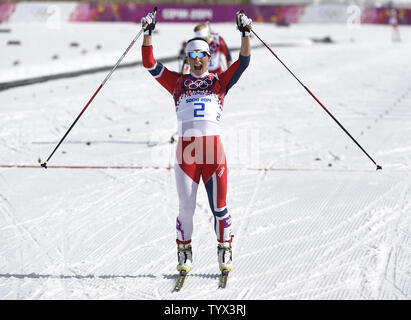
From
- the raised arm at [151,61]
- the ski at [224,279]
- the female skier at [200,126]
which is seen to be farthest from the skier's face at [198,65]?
the ski at [224,279]

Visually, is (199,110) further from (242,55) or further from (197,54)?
(242,55)

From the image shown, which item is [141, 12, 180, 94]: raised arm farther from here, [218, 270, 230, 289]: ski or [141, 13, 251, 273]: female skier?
[218, 270, 230, 289]: ski

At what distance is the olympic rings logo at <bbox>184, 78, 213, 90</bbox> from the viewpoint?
4.38 m

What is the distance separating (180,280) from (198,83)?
1568 millimetres

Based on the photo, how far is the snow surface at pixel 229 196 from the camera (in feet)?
15.0

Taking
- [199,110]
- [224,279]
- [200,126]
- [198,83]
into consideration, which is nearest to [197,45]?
[198,83]

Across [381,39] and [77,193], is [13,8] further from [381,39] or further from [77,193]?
[77,193]

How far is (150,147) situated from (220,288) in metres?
4.48

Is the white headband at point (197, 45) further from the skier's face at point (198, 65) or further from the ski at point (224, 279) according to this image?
the ski at point (224, 279)

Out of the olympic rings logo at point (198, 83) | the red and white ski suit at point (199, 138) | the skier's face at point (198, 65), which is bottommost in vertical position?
the red and white ski suit at point (199, 138)

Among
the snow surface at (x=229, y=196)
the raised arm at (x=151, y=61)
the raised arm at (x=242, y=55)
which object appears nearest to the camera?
the raised arm at (x=242, y=55)

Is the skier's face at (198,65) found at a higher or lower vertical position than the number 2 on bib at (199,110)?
higher

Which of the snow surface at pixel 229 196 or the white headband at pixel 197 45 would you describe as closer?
the white headband at pixel 197 45

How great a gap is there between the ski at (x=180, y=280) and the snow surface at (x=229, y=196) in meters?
0.06
